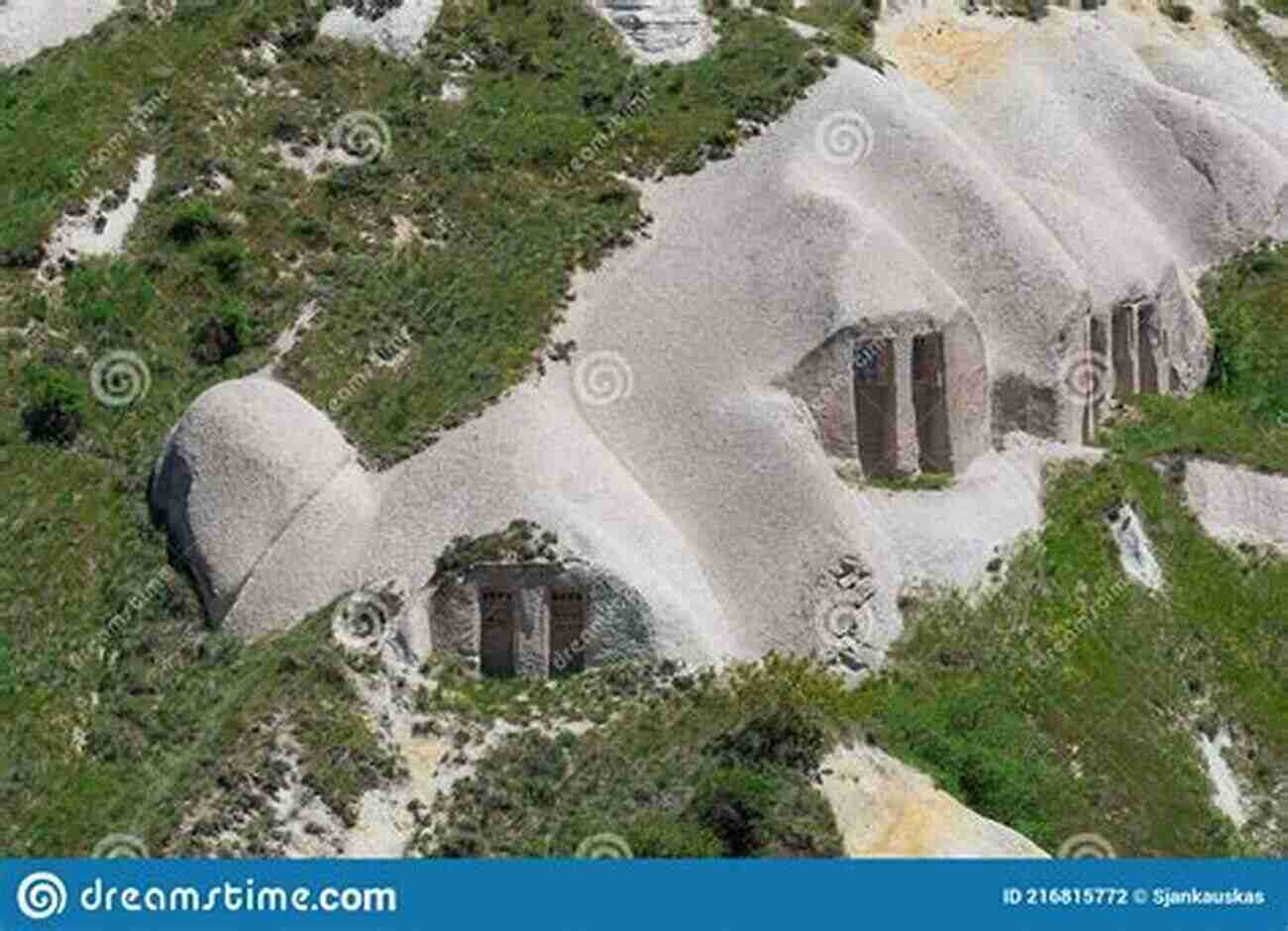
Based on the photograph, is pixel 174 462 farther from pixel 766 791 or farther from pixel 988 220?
pixel 988 220

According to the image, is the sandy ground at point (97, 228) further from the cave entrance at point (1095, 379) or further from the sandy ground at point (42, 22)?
the cave entrance at point (1095, 379)

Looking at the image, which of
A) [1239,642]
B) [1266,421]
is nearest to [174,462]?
[1239,642]

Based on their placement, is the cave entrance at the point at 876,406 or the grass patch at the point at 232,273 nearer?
the grass patch at the point at 232,273

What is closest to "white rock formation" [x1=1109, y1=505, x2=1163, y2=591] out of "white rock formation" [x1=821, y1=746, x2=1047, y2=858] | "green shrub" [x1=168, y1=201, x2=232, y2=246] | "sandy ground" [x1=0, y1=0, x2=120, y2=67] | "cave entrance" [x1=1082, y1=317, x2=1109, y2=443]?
"cave entrance" [x1=1082, y1=317, x2=1109, y2=443]

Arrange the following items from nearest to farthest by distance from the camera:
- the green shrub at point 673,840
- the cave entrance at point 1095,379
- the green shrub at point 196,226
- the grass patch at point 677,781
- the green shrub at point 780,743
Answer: the green shrub at point 673,840 < the grass patch at point 677,781 < the green shrub at point 780,743 < the green shrub at point 196,226 < the cave entrance at point 1095,379

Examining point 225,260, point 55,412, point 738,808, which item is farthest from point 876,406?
point 55,412

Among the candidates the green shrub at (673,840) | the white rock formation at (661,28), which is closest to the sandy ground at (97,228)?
the white rock formation at (661,28)
